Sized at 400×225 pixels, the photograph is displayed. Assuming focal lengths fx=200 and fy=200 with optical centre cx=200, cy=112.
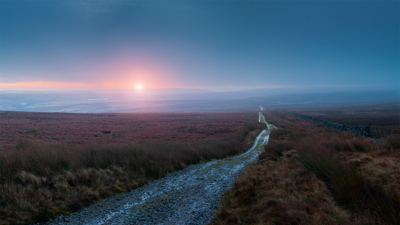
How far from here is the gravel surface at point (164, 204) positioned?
246 inches

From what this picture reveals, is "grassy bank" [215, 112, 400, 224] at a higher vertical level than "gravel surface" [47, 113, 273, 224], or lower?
higher

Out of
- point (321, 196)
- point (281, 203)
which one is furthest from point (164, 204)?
point (321, 196)

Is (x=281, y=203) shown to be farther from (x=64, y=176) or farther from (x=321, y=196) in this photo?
(x=64, y=176)

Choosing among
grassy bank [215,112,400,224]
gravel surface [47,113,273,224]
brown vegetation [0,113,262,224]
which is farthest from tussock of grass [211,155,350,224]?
brown vegetation [0,113,262,224]

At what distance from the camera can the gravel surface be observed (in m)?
6.24

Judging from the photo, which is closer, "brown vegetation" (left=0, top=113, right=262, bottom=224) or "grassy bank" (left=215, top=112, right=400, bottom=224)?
"grassy bank" (left=215, top=112, right=400, bottom=224)

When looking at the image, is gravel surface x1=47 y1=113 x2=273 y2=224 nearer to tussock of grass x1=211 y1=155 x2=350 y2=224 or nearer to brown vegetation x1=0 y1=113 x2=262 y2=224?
brown vegetation x1=0 y1=113 x2=262 y2=224

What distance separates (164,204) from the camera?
738 cm

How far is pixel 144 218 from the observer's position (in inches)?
249

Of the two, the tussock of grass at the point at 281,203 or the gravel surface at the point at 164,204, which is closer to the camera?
the tussock of grass at the point at 281,203

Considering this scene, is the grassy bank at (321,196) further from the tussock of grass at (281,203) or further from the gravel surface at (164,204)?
the gravel surface at (164,204)

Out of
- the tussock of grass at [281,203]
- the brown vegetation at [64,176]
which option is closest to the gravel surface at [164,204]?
the brown vegetation at [64,176]

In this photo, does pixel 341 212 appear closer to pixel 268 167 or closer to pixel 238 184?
pixel 238 184

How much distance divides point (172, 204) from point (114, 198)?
92.6 inches
